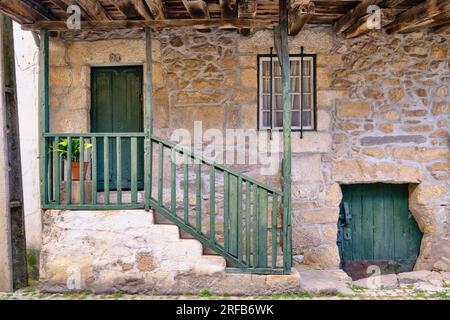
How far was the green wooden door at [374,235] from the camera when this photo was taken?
5.69 m

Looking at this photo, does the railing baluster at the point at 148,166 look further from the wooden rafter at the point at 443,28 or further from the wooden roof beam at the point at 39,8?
the wooden rafter at the point at 443,28

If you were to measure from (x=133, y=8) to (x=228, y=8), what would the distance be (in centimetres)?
98

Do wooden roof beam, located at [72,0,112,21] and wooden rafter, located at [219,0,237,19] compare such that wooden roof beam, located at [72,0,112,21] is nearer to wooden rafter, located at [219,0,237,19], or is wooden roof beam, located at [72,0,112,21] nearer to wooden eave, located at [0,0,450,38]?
wooden eave, located at [0,0,450,38]

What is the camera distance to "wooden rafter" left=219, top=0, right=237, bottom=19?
14.2 feet

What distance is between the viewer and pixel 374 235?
569cm

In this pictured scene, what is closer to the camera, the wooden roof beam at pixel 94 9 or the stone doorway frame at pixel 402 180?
the wooden roof beam at pixel 94 9

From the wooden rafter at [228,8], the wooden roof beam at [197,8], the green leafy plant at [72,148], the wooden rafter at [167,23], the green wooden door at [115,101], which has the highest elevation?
the wooden rafter at [228,8]

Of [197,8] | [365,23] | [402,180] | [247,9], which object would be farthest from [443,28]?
[197,8]

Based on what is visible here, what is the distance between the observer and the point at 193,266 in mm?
4465

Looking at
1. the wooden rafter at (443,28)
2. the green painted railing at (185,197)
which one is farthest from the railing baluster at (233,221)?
the wooden rafter at (443,28)

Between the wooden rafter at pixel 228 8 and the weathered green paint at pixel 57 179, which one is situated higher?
the wooden rafter at pixel 228 8

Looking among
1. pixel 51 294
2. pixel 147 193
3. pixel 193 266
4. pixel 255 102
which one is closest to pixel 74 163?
pixel 147 193

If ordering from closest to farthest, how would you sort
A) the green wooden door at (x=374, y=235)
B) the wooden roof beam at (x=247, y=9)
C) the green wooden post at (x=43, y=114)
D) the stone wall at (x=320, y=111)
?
the wooden roof beam at (x=247, y=9), the green wooden post at (x=43, y=114), the stone wall at (x=320, y=111), the green wooden door at (x=374, y=235)

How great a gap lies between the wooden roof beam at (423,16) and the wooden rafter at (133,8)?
2844 mm
